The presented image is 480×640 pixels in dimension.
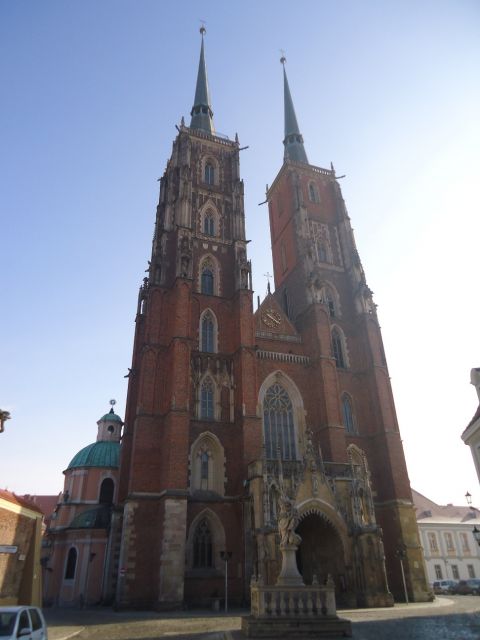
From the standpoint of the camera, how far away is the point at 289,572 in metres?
14.9

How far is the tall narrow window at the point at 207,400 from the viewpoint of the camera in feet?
89.7

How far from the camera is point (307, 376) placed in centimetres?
3109

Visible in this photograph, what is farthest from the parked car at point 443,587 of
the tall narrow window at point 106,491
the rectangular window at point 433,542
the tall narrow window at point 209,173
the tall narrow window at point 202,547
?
the tall narrow window at point 209,173

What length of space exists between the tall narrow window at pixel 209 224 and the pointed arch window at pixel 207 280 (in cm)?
305

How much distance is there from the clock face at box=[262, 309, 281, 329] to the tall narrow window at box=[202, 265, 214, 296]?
4189 millimetres

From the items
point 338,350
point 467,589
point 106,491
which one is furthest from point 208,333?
point 467,589

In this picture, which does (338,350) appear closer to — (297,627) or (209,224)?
(209,224)

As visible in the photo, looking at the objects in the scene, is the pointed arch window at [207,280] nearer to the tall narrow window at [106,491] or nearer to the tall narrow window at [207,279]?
the tall narrow window at [207,279]

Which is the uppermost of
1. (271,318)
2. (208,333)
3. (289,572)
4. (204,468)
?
(271,318)

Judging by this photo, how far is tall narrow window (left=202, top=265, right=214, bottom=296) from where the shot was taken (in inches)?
1264

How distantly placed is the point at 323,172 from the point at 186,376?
26.1m

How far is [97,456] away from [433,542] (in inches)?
1366

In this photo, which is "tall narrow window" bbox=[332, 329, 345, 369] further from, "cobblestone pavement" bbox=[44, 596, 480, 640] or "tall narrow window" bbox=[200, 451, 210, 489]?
"cobblestone pavement" bbox=[44, 596, 480, 640]

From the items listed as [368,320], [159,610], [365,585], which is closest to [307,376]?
[368,320]
